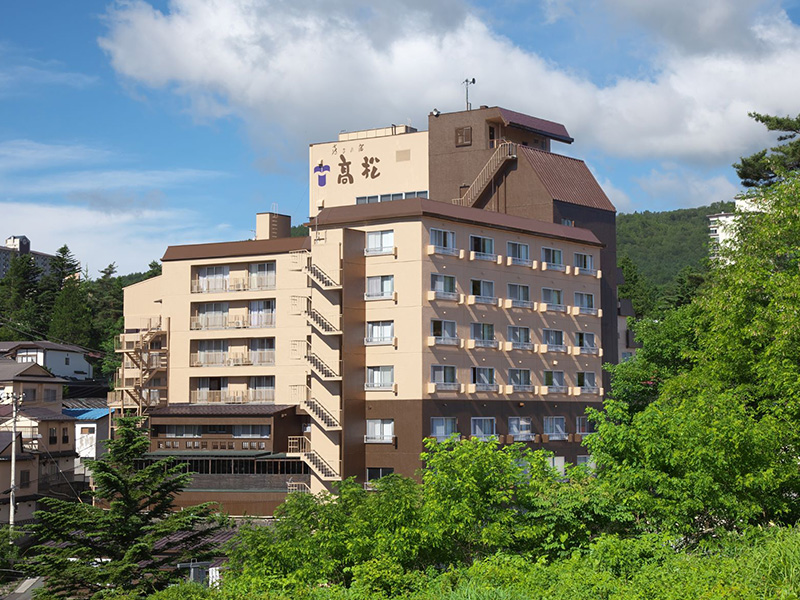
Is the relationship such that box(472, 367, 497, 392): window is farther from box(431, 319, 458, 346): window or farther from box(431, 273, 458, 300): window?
box(431, 273, 458, 300): window

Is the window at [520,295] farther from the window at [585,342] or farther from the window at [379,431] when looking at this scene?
the window at [379,431]

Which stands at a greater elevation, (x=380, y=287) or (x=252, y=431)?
(x=380, y=287)

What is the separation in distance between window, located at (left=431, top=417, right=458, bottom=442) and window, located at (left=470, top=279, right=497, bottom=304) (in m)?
9.15

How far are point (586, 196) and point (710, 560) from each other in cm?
6097

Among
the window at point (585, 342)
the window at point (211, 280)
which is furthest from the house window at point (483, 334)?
the window at point (211, 280)

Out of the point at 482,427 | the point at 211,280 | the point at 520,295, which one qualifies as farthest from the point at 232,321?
the point at 520,295

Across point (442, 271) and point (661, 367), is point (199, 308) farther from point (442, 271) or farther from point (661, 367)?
point (661, 367)

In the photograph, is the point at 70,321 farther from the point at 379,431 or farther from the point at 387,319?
the point at 379,431

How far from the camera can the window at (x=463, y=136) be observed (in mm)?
82438

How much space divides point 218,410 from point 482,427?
20.4 meters

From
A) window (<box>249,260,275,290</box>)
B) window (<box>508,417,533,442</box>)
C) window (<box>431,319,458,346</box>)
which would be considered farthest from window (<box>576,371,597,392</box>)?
window (<box>249,260,275,290</box>)

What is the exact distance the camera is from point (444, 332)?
228 feet

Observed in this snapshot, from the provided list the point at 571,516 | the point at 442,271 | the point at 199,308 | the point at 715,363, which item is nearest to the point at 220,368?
the point at 199,308

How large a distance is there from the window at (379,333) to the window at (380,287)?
5.98 ft
